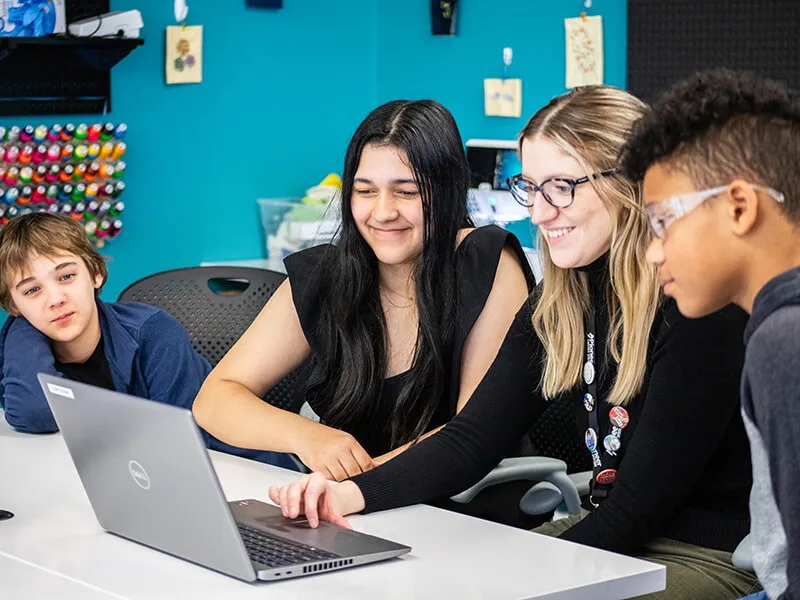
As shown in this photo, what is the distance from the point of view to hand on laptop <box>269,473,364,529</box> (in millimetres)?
1508

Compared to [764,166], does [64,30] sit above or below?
above

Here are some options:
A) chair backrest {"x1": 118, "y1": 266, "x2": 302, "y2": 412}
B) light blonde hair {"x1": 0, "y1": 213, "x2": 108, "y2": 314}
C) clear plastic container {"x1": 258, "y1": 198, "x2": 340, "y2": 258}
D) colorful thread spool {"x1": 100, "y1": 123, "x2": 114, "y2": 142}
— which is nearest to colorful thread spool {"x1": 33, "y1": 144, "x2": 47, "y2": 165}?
colorful thread spool {"x1": 100, "y1": 123, "x2": 114, "y2": 142}

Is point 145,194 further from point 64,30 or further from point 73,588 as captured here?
point 73,588

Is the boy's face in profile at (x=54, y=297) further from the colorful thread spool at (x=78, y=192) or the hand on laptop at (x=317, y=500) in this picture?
the colorful thread spool at (x=78, y=192)

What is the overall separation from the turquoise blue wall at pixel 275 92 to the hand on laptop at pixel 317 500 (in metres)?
2.40

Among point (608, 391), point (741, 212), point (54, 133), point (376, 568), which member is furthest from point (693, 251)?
point (54, 133)

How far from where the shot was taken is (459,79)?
13.8 feet

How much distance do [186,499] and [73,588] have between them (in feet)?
0.50

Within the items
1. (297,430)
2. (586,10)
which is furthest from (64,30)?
(297,430)

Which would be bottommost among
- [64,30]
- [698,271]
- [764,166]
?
[698,271]

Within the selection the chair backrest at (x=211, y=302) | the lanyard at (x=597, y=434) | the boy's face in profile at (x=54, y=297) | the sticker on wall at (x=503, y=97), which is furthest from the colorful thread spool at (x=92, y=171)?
the lanyard at (x=597, y=434)

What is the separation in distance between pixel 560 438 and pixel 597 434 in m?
0.38

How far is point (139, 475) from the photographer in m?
1.34

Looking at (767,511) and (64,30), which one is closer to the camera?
(767,511)
